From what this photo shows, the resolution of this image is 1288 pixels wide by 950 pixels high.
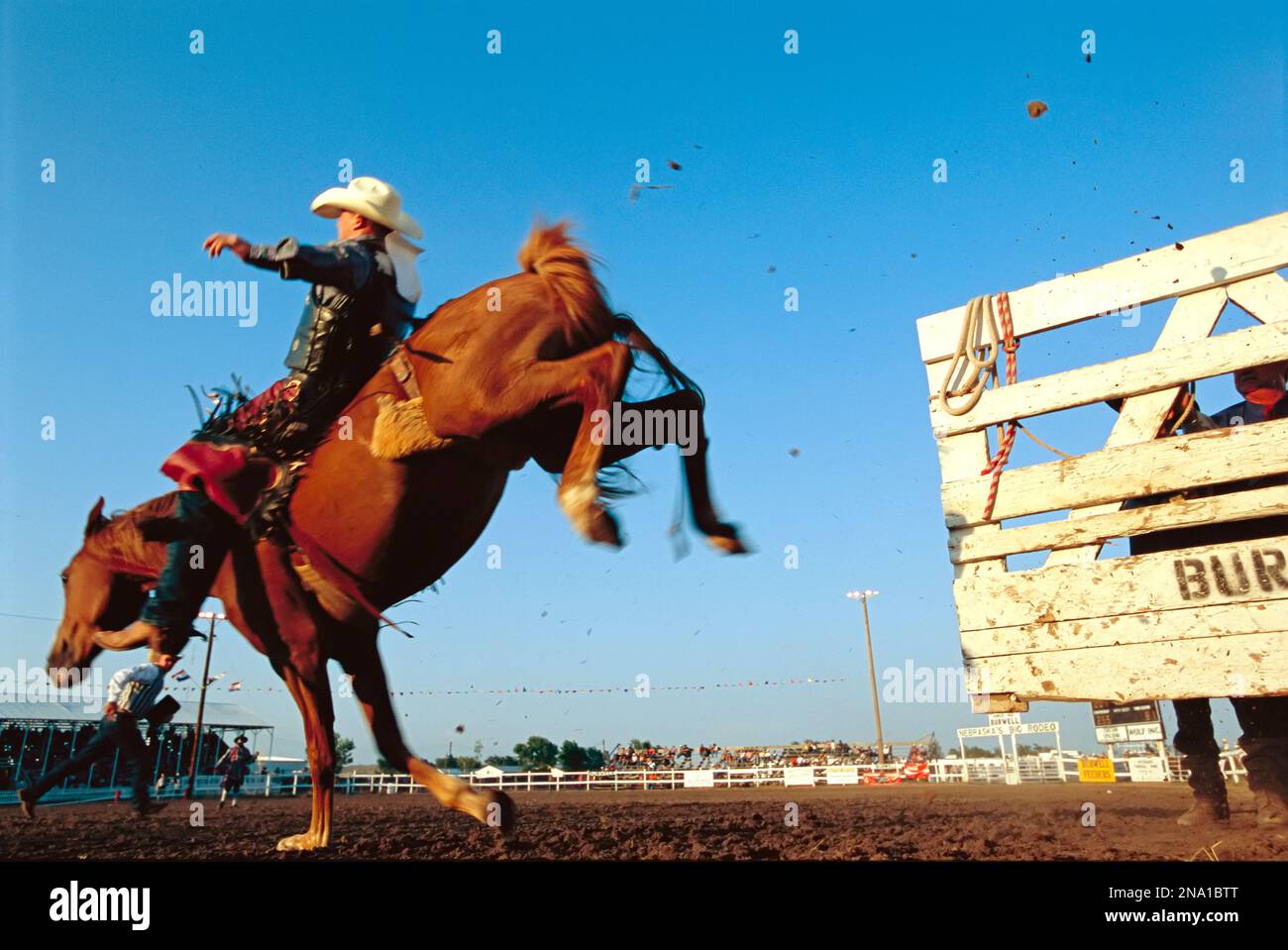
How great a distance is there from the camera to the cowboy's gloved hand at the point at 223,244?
3.58 m

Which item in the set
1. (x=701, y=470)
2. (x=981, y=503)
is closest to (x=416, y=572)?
(x=701, y=470)

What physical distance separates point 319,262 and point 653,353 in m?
1.52

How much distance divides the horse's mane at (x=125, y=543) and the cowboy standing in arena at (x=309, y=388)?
515 millimetres

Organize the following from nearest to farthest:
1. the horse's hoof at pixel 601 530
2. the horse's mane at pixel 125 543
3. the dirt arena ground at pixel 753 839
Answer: the horse's hoof at pixel 601 530
the dirt arena ground at pixel 753 839
the horse's mane at pixel 125 543

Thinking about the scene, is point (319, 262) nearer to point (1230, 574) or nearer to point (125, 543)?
point (125, 543)

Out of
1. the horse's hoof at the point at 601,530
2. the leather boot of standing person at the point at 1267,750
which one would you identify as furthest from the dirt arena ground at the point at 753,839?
the horse's hoof at the point at 601,530

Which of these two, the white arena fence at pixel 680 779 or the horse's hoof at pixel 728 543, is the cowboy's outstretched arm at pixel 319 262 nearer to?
the horse's hoof at pixel 728 543

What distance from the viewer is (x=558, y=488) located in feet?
10.6

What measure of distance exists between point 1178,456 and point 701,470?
192cm

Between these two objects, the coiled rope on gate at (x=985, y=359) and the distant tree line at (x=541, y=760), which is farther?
the distant tree line at (x=541, y=760)

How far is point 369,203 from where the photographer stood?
13.6ft

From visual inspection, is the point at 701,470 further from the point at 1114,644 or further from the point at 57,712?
the point at 57,712

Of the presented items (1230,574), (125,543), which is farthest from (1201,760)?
(125,543)

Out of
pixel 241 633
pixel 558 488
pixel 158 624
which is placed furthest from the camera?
pixel 241 633
